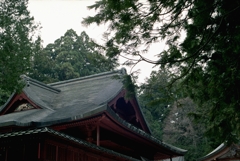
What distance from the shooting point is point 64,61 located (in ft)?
113

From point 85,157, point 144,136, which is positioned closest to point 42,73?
point 144,136

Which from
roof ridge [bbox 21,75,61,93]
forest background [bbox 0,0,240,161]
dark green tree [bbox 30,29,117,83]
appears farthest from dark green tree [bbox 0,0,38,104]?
dark green tree [bbox 30,29,117,83]

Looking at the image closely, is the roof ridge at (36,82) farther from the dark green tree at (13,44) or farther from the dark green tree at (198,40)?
the dark green tree at (198,40)

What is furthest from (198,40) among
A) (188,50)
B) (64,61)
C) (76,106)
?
(64,61)

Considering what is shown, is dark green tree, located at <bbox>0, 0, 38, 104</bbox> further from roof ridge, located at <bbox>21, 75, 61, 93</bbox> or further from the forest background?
roof ridge, located at <bbox>21, 75, 61, 93</bbox>

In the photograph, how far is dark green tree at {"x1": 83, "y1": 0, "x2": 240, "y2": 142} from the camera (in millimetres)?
5062

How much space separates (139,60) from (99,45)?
0.87 m

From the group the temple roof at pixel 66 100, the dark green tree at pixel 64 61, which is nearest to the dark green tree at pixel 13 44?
the temple roof at pixel 66 100

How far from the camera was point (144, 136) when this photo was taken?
38.5ft

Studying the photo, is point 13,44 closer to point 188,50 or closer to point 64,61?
point 188,50

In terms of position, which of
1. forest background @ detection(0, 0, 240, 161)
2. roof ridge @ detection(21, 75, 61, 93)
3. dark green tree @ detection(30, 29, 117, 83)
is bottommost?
forest background @ detection(0, 0, 240, 161)

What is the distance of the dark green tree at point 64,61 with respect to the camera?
104ft

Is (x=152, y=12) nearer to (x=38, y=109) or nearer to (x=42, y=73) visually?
(x=38, y=109)

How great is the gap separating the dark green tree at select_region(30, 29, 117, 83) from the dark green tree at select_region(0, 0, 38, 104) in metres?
22.4
